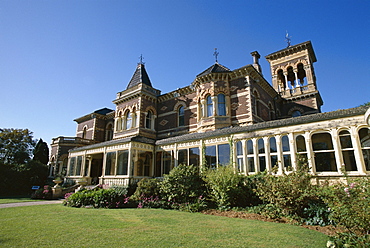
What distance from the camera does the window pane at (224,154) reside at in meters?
13.9

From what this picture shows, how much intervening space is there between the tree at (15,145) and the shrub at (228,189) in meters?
28.1

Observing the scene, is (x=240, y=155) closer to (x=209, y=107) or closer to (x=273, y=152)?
(x=273, y=152)

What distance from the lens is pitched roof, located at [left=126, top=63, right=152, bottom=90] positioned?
26.7 m

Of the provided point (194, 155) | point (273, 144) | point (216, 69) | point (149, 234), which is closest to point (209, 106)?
point (216, 69)

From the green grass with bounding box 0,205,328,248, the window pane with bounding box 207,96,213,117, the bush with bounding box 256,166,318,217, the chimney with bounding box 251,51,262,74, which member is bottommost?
the green grass with bounding box 0,205,328,248

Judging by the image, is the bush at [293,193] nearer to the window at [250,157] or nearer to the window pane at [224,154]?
the window at [250,157]

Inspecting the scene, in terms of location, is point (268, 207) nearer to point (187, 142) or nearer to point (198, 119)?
point (187, 142)

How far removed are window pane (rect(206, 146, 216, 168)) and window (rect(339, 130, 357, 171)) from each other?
23.3 feet

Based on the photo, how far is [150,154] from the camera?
18.8 metres

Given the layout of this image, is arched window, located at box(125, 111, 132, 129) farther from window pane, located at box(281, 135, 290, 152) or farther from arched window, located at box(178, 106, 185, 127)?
window pane, located at box(281, 135, 290, 152)

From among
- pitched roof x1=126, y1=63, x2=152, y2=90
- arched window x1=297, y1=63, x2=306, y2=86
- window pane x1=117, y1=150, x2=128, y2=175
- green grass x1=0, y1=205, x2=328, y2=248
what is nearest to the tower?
arched window x1=297, y1=63, x2=306, y2=86

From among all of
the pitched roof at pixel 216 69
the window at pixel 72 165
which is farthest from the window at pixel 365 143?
the window at pixel 72 165

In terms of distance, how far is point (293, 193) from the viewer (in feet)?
27.9

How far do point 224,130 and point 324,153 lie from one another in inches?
235
